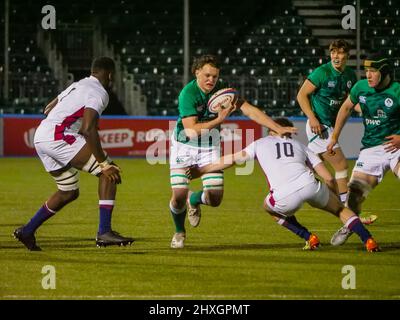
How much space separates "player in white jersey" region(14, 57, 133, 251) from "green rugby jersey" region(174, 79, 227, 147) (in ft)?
2.65

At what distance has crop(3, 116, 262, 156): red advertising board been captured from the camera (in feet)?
90.2

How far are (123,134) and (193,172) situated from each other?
1697 centimetres

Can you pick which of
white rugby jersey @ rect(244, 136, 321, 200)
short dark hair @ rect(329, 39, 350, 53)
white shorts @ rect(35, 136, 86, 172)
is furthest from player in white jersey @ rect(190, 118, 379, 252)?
short dark hair @ rect(329, 39, 350, 53)

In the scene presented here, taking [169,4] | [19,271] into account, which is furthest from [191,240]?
[169,4]

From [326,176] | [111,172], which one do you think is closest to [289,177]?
[111,172]

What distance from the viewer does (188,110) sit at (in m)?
10.8

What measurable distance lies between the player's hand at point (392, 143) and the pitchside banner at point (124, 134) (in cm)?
1594

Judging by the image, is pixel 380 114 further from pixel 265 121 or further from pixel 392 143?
pixel 265 121

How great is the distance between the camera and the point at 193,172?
10.9 meters

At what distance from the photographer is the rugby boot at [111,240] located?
10750mm

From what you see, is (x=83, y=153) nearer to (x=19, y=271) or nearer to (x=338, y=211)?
(x=19, y=271)

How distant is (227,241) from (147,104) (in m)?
18.8

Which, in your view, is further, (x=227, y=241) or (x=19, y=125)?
(x=19, y=125)

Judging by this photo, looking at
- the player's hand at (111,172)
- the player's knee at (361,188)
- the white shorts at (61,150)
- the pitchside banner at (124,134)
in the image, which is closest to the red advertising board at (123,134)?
the pitchside banner at (124,134)
